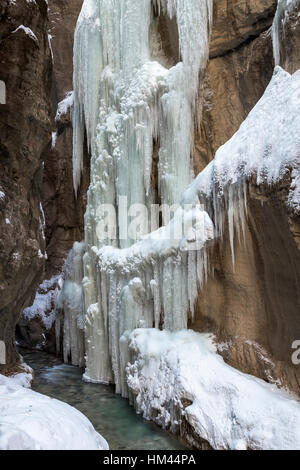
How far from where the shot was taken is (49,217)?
13461mm

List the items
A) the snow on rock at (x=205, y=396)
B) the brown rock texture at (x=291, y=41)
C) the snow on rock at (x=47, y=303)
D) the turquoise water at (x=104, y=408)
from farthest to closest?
the snow on rock at (x=47, y=303), the brown rock texture at (x=291, y=41), the turquoise water at (x=104, y=408), the snow on rock at (x=205, y=396)

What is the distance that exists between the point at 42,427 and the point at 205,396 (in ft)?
8.55

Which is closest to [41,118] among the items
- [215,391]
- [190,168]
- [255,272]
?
[190,168]

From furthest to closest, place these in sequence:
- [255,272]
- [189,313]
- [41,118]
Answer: [41,118] → [189,313] → [255,272]

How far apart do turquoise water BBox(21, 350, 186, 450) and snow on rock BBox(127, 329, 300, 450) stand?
0.20 meters

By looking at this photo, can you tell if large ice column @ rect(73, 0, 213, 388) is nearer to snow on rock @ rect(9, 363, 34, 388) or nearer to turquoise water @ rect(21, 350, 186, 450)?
turquoise water @ rect(21, 350, 186, 450)

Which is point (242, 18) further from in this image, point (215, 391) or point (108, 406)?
point (108, 406)

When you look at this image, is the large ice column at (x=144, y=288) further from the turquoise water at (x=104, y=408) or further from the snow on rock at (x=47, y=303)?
the snow on rock at (x=47, y=303)

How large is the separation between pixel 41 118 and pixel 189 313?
16.7 ft

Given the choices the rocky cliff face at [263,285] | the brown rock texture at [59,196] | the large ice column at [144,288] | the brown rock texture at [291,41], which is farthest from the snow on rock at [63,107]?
the brown rock texture at [291,41]

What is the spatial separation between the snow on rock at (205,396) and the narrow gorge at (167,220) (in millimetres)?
24

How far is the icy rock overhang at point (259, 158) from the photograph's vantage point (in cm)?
434

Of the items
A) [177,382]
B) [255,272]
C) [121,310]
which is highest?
[255,272]

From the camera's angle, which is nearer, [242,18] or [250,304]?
[250,304]
